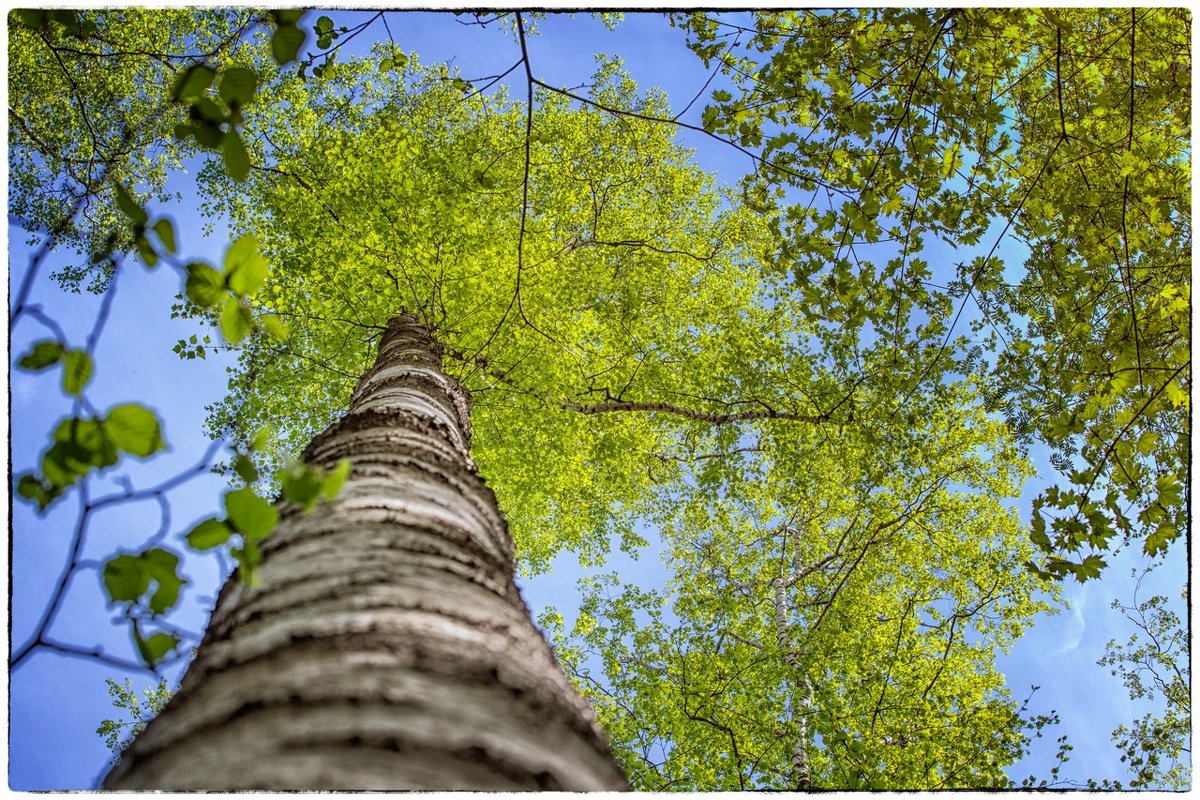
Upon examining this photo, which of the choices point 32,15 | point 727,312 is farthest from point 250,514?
point 727,312

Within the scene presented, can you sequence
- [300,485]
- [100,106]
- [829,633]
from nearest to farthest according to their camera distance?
[300,485] < [829,633] < [100,106]

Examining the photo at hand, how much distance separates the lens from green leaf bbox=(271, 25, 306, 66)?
869mm

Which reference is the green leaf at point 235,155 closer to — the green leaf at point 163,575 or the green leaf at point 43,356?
the green leaf at point 43,356

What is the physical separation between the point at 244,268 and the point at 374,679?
1.81ft

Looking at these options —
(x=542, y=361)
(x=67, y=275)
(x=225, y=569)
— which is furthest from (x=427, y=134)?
(x=225, y=569)

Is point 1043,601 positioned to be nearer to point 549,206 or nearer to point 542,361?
point 542,361

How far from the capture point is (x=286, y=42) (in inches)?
34.4

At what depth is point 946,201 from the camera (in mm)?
3217

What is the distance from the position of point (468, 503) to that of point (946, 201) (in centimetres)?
283

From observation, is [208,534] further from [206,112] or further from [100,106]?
[100,106]

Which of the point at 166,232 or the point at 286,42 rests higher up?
the point at 286,42

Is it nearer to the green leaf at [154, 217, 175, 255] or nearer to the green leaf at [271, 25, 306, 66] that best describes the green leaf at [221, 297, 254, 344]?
the green leaf at [154, 217, 175, 255]

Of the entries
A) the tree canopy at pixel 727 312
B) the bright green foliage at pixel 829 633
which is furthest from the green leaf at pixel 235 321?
the bright green foliage at pixel 829 633

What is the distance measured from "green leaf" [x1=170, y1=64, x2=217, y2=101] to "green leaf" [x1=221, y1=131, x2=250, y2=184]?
6 cm
